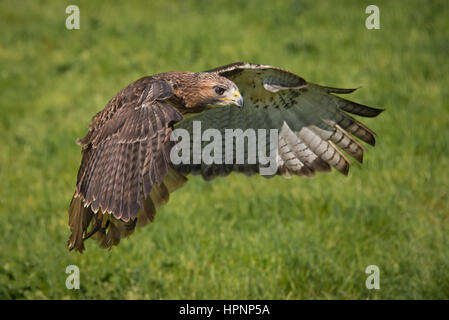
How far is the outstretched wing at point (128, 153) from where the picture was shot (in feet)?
11.7

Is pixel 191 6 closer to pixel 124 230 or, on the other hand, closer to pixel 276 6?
pixel 276 6

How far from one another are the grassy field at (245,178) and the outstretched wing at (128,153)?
177 centimetres

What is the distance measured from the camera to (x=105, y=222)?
14.9 feet

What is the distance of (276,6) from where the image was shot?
36.6 feet

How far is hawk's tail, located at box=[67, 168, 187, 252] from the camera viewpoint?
14.1 feet

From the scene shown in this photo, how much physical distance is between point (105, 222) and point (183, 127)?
117cm
